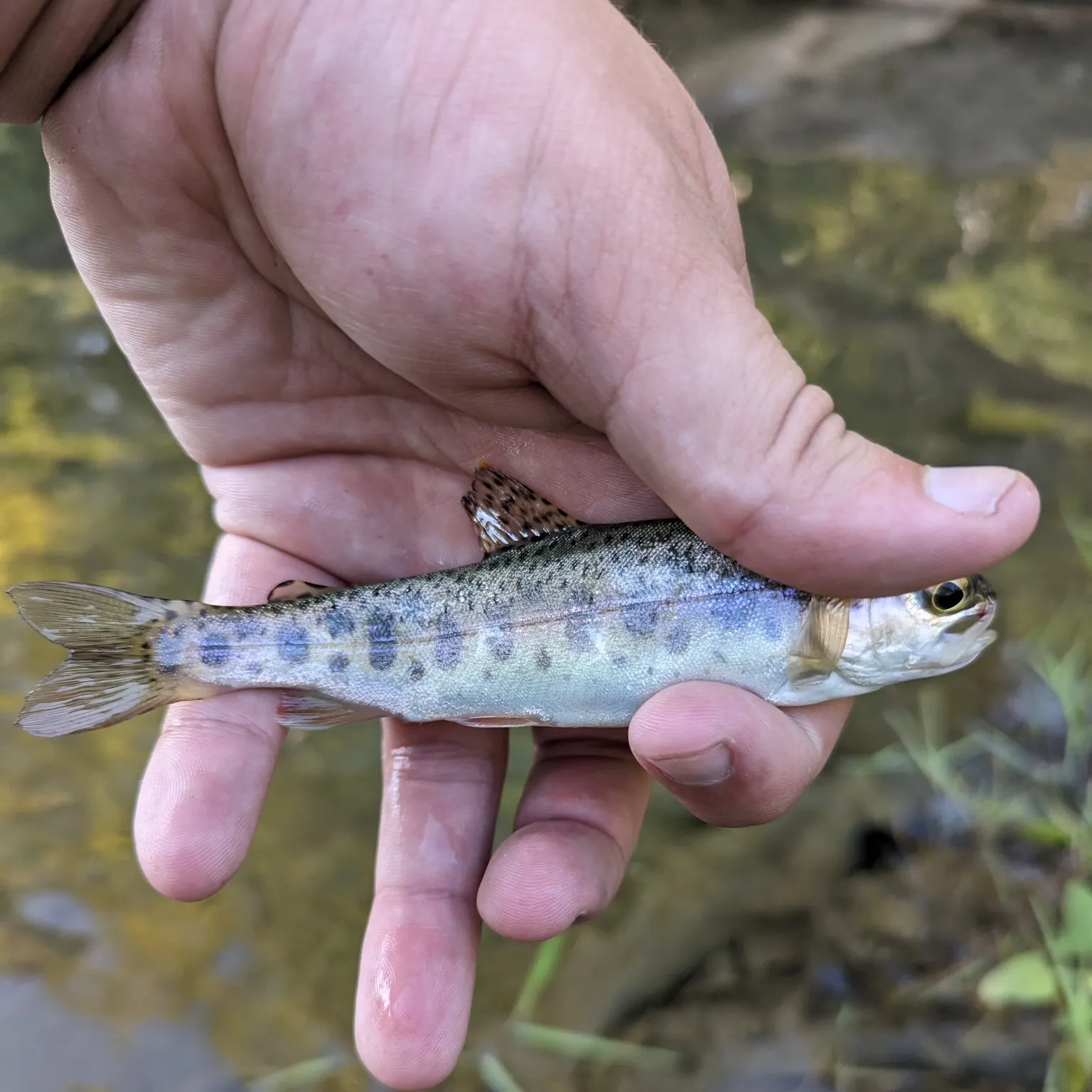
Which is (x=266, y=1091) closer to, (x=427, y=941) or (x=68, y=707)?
(x=427, y=941)

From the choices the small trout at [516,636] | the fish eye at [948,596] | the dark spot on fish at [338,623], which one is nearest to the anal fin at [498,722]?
the small trout at [516,636]

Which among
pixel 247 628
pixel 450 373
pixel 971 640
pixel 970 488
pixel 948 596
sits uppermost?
pixel 970 488

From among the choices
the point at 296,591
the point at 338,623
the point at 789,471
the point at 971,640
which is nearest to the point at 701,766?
the point at 789,471

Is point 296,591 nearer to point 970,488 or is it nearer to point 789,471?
point 789,471

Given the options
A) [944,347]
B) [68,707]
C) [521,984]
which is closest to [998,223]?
[944,347]

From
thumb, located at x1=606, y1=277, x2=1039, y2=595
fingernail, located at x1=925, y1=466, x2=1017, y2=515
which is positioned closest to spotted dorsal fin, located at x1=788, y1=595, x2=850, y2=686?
thumb, located at x1=606, y1=277, x2=1039, y2=595

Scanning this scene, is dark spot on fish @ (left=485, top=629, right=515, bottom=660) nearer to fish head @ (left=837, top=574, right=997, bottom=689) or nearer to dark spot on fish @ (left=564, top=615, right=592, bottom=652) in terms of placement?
dark spot on fish @ (left=564, top=615, right=592, bottom=652)

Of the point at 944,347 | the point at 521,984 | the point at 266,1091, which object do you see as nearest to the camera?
the point at 266,1091
